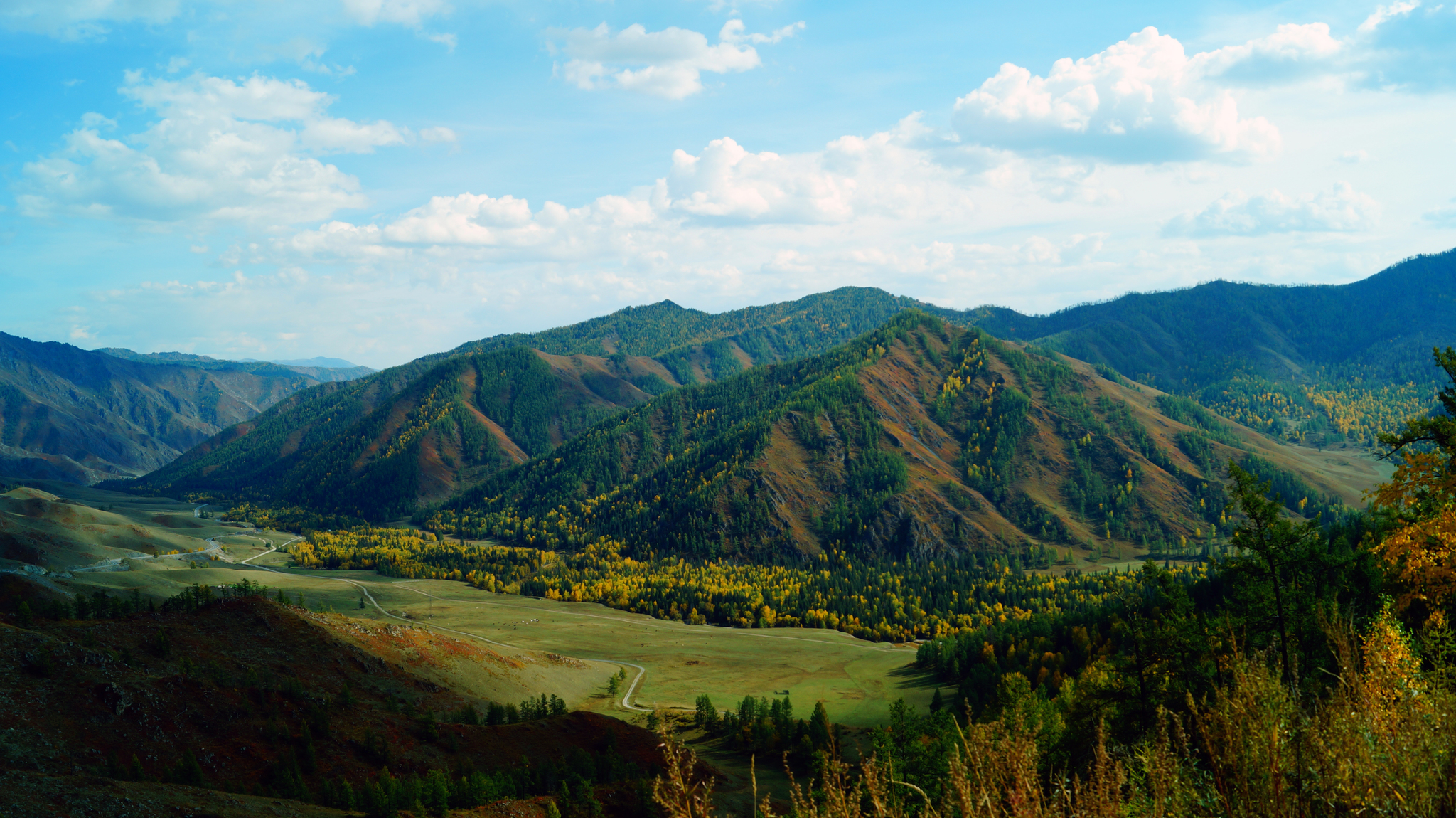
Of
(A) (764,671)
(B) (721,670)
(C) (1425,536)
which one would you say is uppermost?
(C) (1425,536)

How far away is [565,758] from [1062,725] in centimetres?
5967

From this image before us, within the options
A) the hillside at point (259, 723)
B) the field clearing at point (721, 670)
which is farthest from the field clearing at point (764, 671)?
the hillside at point (259, 723)

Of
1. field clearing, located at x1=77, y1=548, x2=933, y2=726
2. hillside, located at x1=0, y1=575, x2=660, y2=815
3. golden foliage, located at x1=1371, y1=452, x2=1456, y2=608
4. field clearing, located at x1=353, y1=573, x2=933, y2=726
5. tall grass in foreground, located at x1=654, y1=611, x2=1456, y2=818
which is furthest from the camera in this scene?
field clearing, located at x1=353, y1=573, x2=933, y2=726

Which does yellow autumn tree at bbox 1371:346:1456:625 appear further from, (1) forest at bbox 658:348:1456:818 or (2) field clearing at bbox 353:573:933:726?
(2) field clearing at bbox 353:573:933:726

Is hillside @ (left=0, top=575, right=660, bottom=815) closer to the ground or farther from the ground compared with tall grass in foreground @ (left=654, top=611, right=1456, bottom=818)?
closer to the ground

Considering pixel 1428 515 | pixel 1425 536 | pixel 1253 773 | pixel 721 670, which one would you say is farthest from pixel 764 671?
pixel 1253 773

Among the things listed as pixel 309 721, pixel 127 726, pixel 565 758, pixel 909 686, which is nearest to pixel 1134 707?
pixel 565 758

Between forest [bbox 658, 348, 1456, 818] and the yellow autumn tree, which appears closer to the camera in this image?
forest [bbox 658, 348, 1456, 818]

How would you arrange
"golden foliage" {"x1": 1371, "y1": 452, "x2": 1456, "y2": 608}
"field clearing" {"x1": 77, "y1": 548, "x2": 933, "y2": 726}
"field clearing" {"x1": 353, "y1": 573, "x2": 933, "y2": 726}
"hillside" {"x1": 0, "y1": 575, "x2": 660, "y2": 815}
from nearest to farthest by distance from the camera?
"golden foliage" {"x1": 1371, "y1": 452, "x2": 1456, "y2": 608} < "hillside" {"x1": 0, "y1": 575, "x2": 660, "y2": 815} < "field clearing" {"x1": 77, "y1": 548, "x2": 933, "y2": 726} < "field clearing" {"x1": 353, "y1": 573, "x2": 933, "y2": 726}

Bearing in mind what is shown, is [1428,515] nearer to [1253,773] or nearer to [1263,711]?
[1263,711]

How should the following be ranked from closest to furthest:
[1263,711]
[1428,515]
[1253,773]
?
[1253,773] < [1263,711] < [1428,515]

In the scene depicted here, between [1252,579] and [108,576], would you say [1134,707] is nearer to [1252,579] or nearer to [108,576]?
[1252,579]

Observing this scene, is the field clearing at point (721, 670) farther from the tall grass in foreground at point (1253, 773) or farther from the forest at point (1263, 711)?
the tall grass in foreground at point (1253, 773)

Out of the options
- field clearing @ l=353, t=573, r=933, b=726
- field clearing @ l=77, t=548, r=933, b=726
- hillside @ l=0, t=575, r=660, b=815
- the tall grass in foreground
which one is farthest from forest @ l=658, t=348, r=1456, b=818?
field clearing @ l=353, t=573, r=933, b=726
